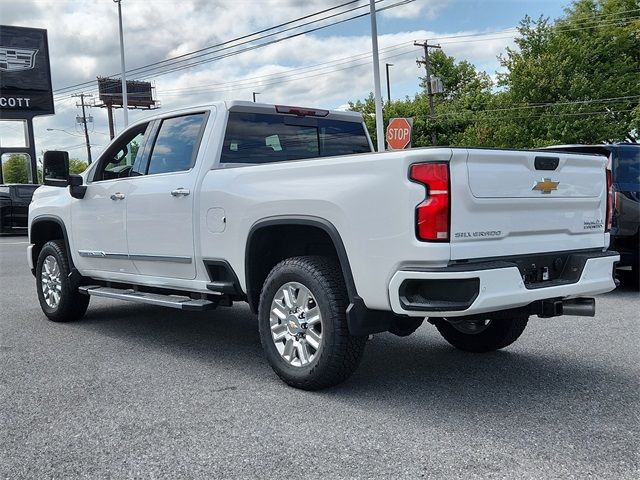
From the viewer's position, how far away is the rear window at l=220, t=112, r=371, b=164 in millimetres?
5418

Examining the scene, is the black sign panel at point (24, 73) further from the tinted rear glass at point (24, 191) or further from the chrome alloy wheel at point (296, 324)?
the chrome alloy wheel at point (296, 324)

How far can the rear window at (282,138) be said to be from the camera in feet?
17.8

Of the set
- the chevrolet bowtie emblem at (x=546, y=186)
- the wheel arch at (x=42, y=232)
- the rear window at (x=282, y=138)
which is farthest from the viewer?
the wheel arch at (x=42, y=232)

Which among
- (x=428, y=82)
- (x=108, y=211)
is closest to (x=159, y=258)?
(x=108, y=211)

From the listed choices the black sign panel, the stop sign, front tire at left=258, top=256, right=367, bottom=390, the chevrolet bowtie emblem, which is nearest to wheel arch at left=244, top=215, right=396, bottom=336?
front tire at left=258, top=256, right=367, bottom=390

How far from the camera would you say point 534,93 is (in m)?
36.8

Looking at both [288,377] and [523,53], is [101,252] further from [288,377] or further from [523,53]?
[523,53]

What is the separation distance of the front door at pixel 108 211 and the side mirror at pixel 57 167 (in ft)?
0.77

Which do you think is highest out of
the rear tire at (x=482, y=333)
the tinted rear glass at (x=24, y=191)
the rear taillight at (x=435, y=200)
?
the rear taillight at (x=435, y=200)

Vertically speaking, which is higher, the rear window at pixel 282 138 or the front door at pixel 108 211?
the rear window at pixel 282 138

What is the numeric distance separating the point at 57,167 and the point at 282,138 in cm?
235

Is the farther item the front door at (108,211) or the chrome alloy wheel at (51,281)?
the chrome alloy wheel at (51,281)

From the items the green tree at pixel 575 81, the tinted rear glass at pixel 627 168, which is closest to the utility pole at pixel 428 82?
the green tree at pixel 575 81

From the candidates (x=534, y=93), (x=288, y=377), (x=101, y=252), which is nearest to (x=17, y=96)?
(x=534, y=93)
